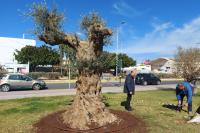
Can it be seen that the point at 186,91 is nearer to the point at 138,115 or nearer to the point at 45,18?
the point at 138,115

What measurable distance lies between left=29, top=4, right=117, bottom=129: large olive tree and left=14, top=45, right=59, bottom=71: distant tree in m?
52.9

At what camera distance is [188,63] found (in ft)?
77.1

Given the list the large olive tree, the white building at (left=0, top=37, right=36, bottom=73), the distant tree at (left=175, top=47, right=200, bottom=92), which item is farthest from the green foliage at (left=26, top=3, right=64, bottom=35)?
the white building at (left=0, top=37, right=36, bottom=73)

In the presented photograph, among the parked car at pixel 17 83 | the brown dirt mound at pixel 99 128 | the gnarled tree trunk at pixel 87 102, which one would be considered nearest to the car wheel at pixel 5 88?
the parked car at pixel 17 83

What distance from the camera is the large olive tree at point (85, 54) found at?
10.1 m

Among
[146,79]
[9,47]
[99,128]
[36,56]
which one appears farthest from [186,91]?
[9,47]

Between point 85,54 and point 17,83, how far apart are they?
63.3ft

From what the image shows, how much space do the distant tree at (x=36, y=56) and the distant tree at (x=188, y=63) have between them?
1636 inches

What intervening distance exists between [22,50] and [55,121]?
56.2m

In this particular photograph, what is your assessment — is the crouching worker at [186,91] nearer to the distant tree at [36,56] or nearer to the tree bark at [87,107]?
the tree bark at [87,107]

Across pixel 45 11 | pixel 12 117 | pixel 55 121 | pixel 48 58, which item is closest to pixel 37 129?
pixel 55 121

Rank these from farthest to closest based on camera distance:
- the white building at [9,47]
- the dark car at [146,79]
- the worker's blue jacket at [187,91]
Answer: the white building at [9,47]
the dark car at [146,79]
the worker's blue jacket at [187,91]

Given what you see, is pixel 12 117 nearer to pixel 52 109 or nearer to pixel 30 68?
pixel 52 109

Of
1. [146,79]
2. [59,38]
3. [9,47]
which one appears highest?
[9,47]
